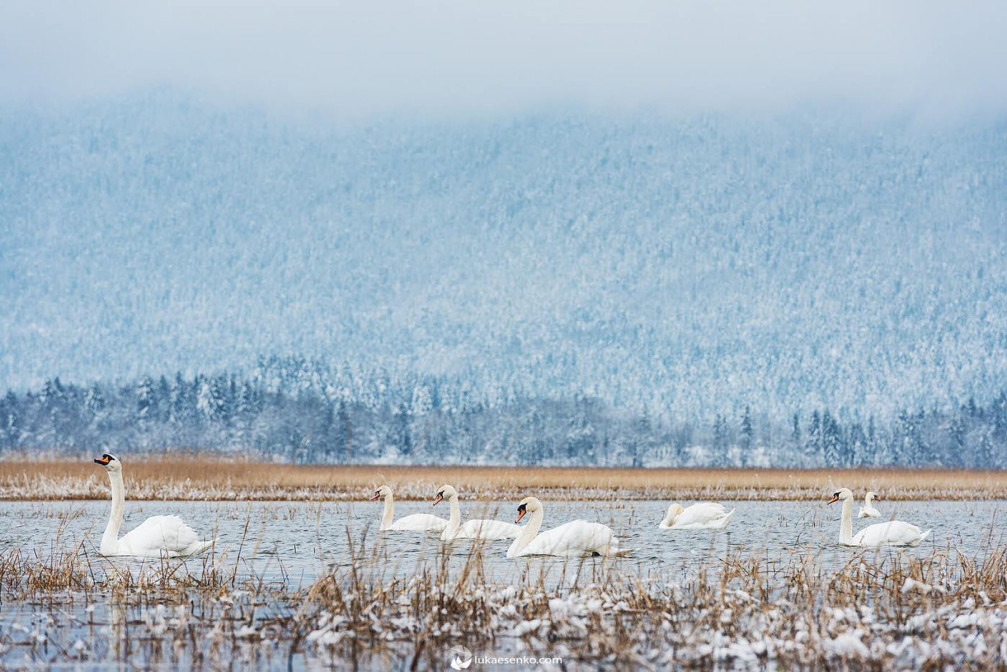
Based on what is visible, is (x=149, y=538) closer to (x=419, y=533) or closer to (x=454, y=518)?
(x=454, y=518)

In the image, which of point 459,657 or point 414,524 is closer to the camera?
point 459,657

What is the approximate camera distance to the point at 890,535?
1948 centimetres

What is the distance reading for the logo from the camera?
360 inches

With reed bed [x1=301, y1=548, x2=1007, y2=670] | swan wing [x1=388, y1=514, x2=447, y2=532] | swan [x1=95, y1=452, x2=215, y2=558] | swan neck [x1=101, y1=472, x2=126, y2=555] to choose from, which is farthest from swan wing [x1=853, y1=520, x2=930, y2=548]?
swan neck [x1=101, y1=472, x2=126, y2=555]

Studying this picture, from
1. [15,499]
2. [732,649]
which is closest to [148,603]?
[732,649]

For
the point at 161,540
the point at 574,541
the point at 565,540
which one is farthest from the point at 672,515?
the point at 161,540

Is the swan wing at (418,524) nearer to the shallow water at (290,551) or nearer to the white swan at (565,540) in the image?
the shallow water at (290,551)

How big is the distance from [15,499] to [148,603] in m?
24.7

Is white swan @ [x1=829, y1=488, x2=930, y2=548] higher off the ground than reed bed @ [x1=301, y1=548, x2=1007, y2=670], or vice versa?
reed bed @ [x1=301, y1=548, x2=1007, y2=670]

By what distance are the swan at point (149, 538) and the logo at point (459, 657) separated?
7.87 meters

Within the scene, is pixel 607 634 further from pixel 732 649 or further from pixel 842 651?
pixel 842 651

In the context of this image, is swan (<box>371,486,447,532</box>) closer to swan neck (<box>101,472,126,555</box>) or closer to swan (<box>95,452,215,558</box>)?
swan (<box>95,452,215,558</box>)

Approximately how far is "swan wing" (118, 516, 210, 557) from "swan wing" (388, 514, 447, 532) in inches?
235

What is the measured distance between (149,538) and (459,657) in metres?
8.64
